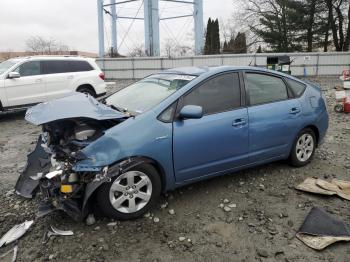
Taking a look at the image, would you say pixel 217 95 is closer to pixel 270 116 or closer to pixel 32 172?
pixel 270 116

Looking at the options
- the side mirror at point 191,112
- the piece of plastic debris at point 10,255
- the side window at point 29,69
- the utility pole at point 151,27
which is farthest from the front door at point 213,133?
the utility pole at point 151,27

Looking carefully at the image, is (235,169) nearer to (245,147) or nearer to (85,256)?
(245,147)

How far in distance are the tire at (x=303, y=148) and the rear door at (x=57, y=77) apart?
749 cm

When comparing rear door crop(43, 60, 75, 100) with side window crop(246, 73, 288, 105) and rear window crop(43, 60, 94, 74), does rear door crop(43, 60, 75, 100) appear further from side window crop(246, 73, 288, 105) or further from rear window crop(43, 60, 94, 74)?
side window crop(246, 73, 288, 105)

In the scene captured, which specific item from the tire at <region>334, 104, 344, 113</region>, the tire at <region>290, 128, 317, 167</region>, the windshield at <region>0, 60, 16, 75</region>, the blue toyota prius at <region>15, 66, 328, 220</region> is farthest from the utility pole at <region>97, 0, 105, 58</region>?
the tire at <region>290, 128, 317, 167</region>

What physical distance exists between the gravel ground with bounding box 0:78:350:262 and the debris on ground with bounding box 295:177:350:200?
0.34ft

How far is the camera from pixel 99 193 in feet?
11.6

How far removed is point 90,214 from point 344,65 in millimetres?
25977

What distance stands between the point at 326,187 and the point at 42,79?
343 inches

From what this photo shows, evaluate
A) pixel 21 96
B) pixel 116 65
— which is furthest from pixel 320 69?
pixel 21 96

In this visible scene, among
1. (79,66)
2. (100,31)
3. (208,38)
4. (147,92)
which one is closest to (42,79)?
(79,66)

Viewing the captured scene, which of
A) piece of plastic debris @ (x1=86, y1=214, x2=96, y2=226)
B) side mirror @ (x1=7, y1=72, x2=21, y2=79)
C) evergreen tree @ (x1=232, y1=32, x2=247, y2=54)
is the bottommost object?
piece of plastic debris @ (x1=86, y1=214, x2=96, y2=226)

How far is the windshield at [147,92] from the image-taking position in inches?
166

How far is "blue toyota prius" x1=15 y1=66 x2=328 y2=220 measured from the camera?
354cm
